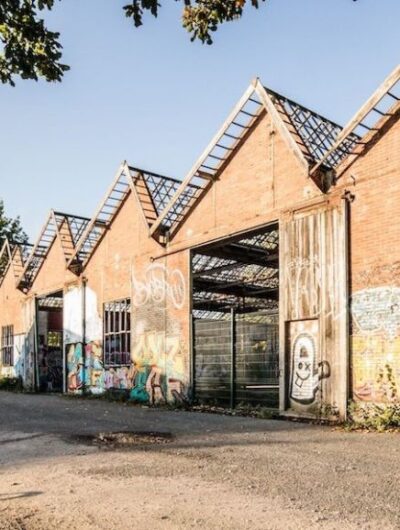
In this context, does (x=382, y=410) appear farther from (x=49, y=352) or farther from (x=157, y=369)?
(x=49, y=352)

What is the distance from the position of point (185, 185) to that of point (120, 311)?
19.6 ft

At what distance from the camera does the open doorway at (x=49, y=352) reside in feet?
84.1

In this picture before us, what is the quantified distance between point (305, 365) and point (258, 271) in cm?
1067

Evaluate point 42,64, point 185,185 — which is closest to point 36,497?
point 42,64

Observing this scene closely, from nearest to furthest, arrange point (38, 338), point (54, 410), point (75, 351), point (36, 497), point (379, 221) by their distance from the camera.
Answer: point (36, 497) < point (379, 221) < point (54, 410) < point (75, 351) < point (38, 338)

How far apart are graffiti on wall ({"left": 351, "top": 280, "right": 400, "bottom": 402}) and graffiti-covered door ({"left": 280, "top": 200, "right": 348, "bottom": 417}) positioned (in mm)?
257

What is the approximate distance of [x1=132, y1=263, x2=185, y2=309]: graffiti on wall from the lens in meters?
16.7

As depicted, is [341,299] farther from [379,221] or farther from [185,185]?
[185,185]

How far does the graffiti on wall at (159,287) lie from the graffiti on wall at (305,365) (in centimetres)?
443

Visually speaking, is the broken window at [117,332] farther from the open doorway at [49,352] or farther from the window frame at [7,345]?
the window frame at [7,345]

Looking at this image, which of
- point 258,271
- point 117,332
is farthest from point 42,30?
point 258,271

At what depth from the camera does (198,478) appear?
21.1 feet

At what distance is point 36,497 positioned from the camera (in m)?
5.75

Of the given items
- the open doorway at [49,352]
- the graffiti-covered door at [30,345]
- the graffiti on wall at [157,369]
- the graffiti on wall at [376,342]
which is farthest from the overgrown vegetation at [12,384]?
the graffiti on wall at [376,342]
